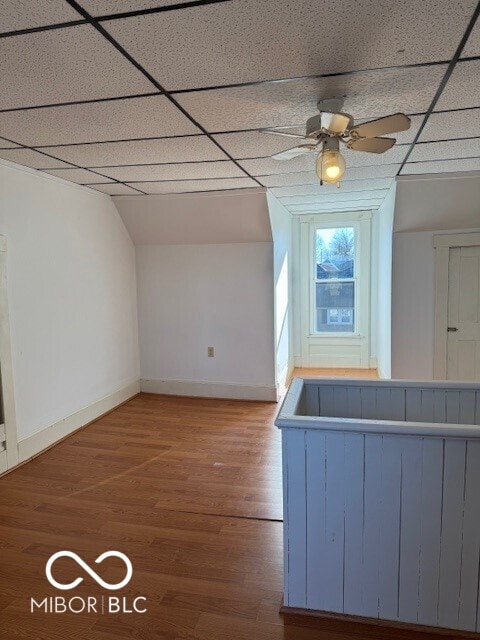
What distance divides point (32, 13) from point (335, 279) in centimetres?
557

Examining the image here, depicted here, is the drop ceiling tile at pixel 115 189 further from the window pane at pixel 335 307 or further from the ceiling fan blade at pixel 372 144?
the window pane at pixel 335 307

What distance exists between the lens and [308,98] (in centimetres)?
203

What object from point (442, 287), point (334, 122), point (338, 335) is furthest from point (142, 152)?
point (338, 335)

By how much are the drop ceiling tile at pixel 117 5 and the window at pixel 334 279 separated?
17.5ft

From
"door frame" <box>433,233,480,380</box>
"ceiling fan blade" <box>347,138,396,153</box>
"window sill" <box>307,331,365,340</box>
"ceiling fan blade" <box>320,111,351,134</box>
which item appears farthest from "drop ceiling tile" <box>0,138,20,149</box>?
"window sill" <box>307,331,365,340</box>

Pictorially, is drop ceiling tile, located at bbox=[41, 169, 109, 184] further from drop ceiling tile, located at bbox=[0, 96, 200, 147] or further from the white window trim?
the white window trim

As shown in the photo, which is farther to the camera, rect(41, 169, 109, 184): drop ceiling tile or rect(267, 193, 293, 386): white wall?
rect(267, 193, 293, 386): white wall

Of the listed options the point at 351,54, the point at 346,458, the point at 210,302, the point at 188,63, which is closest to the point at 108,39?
the point at 188,63

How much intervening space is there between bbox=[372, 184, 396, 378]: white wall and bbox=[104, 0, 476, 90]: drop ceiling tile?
266 centimetres

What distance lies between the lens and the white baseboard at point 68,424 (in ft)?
11.2

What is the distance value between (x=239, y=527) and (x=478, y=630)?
4.12 feet

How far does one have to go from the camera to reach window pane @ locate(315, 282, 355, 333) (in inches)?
255

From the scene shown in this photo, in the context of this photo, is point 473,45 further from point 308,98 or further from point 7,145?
point 7,145

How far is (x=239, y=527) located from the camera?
249 centimetres
